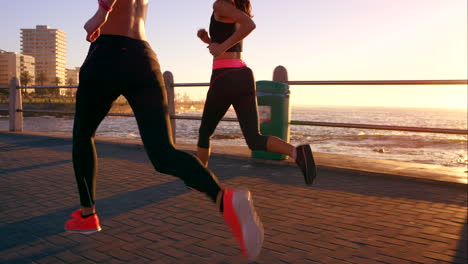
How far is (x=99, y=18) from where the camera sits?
1.98m

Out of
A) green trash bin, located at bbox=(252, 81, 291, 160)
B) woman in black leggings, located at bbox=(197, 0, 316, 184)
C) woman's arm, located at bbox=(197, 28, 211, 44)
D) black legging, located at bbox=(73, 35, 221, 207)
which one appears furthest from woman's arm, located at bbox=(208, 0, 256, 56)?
green trash bin, located at bbox=(252, 81, 291, 160)

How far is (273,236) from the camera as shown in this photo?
281 cm

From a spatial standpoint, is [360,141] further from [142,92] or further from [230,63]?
[142,92]

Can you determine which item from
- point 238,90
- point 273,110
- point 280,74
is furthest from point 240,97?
point 280,74

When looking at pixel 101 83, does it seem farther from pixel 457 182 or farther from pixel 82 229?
pixel 457 182

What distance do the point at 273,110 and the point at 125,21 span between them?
4073 millimetres

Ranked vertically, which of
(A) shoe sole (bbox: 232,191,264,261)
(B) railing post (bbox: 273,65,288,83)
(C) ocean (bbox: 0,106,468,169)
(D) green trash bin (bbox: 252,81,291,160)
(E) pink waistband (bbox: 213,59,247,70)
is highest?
(B) railing post (bbox: 273,65,288,83)

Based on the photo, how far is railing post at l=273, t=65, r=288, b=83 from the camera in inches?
248

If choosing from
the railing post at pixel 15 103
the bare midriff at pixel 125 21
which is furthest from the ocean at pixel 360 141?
the bare midriff at pixel 125 21

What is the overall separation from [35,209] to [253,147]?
195 centimetres

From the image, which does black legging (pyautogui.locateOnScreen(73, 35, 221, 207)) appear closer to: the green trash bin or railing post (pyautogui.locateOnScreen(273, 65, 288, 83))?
the green trash bin

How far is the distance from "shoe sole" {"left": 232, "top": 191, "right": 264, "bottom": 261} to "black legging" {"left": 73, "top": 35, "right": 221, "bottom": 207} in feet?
0.41

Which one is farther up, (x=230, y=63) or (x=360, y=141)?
(x=230, y=63)

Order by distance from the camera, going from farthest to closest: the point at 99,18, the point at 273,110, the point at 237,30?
the point at 273,110 < the point at 237,30 < the point at 99,18
